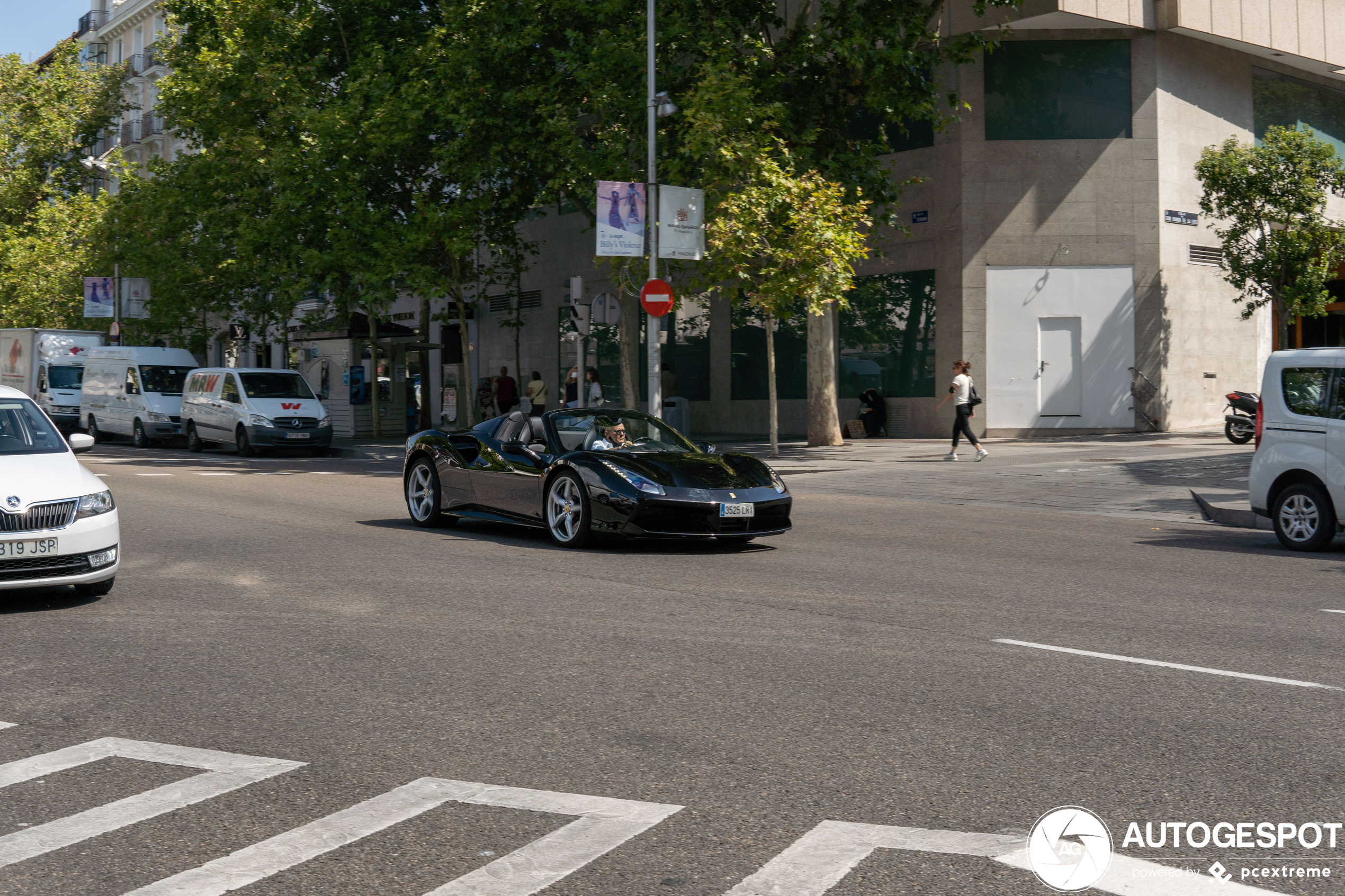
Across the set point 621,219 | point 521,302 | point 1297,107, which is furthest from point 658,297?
point 1297,107

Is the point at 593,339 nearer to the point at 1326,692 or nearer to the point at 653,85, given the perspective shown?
the point at 653,85

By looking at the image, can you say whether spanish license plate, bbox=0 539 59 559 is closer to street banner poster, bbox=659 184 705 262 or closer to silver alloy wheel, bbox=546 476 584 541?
silver alloy wheel, bbox=546 476 584 541

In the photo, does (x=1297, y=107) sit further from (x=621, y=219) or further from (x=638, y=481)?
(x=638, y=481)

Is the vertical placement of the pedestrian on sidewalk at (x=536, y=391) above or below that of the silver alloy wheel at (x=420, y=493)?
above

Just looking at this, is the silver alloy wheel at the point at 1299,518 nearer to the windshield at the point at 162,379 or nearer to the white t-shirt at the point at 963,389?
the white t-shirt at the point at 963,389

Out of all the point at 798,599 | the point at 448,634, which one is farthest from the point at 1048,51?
the point at 448,634

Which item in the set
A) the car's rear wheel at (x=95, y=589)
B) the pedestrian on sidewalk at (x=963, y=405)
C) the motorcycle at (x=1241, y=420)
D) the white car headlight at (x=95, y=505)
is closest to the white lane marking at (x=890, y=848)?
the white car headlight at (x=95, y=505)

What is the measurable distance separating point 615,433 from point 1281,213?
20554 mm

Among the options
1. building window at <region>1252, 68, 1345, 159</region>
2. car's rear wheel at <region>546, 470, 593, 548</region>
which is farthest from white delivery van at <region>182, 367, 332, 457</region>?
building window at <region>1252, 68, 1345, 159</region>

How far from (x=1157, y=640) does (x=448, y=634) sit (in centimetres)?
387

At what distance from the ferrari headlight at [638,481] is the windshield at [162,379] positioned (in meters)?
24.9

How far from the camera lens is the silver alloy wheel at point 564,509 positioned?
37.5 feet

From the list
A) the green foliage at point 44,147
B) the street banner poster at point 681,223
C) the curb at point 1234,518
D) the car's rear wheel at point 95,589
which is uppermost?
the green foliage at point 44,147

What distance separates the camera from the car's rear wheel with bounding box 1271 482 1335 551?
1171 cm
